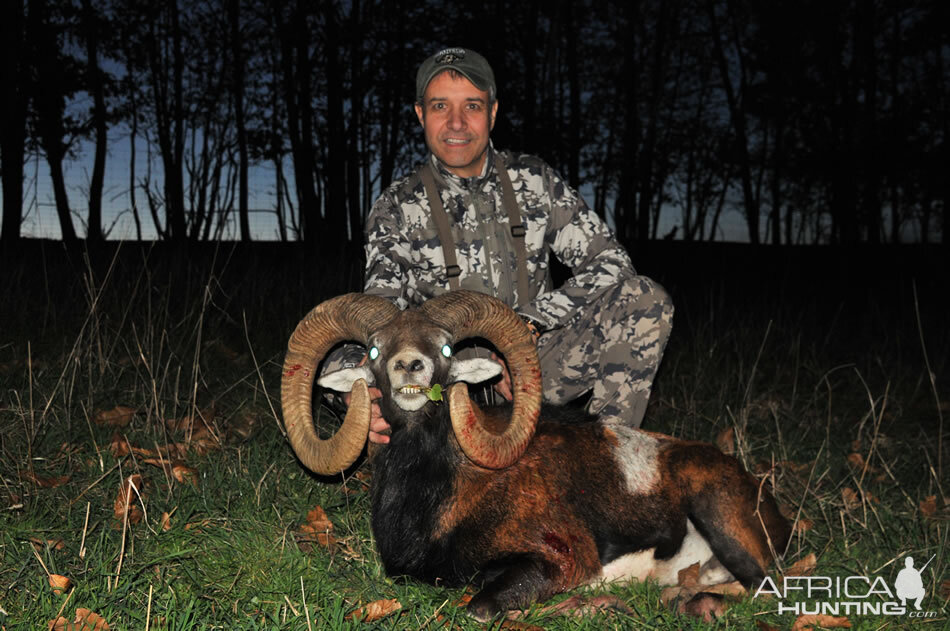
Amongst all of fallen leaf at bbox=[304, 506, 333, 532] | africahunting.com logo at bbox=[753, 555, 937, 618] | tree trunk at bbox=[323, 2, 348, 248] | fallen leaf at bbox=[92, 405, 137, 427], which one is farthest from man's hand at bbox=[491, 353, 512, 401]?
tree trunk at bbox=[323, 2, 348, 248]


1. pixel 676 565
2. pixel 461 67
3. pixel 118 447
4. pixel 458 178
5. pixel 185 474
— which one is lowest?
pixel 676 565

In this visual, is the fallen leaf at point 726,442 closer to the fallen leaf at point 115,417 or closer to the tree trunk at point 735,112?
the fallen leaf at point 115,417

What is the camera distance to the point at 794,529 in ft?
15.3

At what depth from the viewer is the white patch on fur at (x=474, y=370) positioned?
4082 mm

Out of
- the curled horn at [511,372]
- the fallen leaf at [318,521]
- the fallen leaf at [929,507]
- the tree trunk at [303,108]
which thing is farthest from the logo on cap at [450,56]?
the tree trunk at [303,108]

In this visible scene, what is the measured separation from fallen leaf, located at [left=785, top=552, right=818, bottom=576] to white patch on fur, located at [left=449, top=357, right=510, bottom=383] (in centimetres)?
202

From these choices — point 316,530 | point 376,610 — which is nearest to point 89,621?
point 376,610

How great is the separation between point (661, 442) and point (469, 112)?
103 inches

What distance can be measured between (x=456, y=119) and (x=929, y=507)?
4473 millimetres

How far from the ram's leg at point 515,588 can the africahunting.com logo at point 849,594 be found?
115cm

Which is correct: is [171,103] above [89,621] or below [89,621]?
above

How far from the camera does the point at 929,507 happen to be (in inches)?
222

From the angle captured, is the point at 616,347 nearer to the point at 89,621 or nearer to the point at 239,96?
the point at 89,621

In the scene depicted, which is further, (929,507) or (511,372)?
(929,507)
